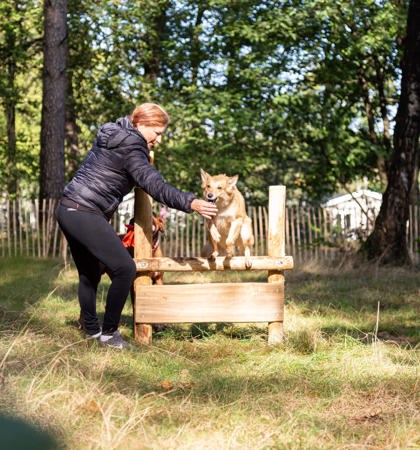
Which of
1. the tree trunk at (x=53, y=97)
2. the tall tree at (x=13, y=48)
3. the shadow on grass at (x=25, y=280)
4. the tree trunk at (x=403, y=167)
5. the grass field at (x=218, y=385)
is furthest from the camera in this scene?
the tall tree at (x=13, y=48)

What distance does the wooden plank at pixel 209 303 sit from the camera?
565cm

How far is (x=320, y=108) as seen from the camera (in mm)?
17781

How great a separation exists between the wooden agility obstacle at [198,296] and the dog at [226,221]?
137mm

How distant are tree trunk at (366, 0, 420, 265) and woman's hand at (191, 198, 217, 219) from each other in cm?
775

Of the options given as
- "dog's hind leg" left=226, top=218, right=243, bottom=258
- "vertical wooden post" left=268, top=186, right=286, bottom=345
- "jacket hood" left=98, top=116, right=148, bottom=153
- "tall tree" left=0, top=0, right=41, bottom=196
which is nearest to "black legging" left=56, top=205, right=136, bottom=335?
"jacket hood" left=98, top=116, right=148, bottom=153

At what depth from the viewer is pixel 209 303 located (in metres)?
5.65

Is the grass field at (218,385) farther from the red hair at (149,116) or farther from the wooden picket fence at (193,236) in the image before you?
the wooden picket fence at (193,236)

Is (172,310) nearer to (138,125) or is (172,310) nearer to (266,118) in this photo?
(138,125)

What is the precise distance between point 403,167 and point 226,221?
7310 mm

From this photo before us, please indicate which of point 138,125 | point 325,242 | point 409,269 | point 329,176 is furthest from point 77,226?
point 329,176

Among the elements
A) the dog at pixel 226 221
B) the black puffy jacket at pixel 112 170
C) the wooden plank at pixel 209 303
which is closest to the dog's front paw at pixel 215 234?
the dog at pixel 226 221

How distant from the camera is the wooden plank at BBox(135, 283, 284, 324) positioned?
5652 millimetres

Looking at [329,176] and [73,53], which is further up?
[73,53]

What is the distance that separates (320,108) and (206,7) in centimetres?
467
